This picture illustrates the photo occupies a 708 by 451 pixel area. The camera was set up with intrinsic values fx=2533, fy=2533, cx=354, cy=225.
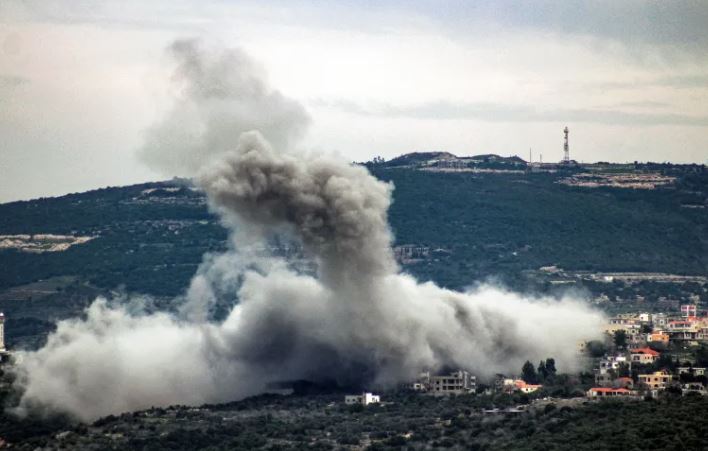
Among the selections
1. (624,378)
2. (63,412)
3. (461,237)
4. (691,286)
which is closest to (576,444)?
(624,378)

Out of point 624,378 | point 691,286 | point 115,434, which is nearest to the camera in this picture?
point 115,434

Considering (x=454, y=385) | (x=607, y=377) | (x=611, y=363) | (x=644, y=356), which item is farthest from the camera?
(x=644, y=356)

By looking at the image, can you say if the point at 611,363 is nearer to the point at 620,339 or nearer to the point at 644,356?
the point at 644,356

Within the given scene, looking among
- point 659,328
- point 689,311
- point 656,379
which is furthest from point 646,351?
point 689,311

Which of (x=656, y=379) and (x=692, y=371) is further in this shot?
(x=692, y=371)

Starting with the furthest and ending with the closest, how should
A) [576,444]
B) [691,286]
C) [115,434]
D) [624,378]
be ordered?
[691,286] → [624,378] → [115,434] → [576,444]

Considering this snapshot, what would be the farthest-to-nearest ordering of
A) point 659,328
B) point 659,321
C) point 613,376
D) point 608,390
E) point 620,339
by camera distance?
point 659,321
point 659,328
point 620,339
point 613,376
point 608,390

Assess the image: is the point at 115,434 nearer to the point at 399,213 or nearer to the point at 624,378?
the point at 624,378
